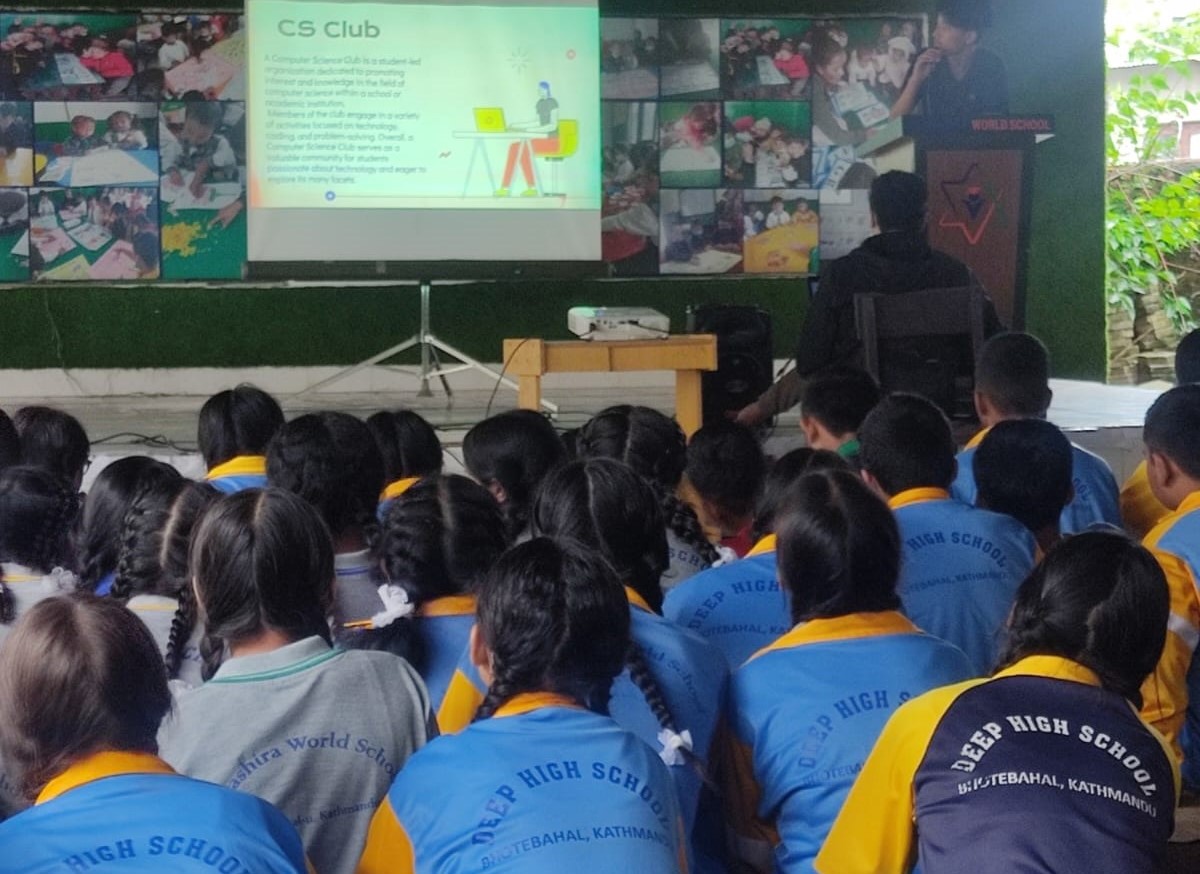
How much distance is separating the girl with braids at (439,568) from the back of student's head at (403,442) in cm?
111

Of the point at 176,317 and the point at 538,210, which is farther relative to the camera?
the point at 176,317

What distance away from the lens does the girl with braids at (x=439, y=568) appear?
5.73ft

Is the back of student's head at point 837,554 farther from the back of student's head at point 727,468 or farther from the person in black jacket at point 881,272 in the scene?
the person in black jacket at point 881,272

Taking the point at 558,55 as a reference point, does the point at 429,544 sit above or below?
below

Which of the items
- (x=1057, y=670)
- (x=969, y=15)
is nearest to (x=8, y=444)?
(x=1057, y=670)

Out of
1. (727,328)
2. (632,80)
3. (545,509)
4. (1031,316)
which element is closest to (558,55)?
(632,80)

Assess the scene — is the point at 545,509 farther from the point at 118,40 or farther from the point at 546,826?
the point at 118,40

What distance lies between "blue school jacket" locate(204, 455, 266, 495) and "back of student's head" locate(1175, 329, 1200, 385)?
205cm

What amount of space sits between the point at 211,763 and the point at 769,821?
0.64 m

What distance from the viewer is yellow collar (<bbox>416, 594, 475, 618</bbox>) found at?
1.75 m

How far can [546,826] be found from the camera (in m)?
1.16

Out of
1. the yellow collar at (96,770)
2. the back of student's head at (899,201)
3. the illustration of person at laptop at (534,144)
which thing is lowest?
the yellow collar at (96,770)

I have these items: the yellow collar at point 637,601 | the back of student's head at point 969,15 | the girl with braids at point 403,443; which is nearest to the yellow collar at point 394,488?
the girl with braids at point 403,443

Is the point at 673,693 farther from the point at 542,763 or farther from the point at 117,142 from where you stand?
the point at 117,142
